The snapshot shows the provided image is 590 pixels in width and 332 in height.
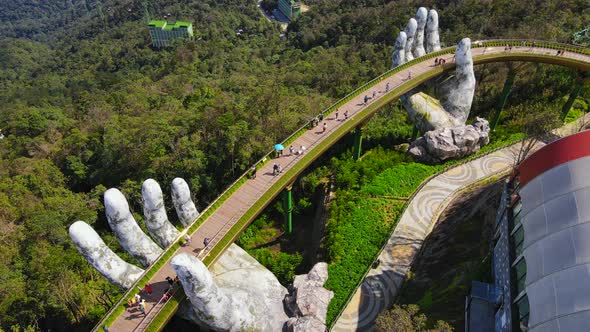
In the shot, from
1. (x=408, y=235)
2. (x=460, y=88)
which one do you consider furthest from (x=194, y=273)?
(x=460, y=88)

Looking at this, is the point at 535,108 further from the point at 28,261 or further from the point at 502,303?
the point at 28,261

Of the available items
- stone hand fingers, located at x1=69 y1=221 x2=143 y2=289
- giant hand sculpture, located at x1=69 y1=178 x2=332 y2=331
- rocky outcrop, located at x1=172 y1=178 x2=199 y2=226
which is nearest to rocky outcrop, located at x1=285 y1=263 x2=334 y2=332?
giant hand sculpture, located at x1=69 y1=178 x2=332 y2=331

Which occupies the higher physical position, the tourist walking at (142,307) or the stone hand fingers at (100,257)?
the stone hand fingers at (100,257)

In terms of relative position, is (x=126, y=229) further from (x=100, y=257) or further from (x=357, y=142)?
(x=357, y=142)

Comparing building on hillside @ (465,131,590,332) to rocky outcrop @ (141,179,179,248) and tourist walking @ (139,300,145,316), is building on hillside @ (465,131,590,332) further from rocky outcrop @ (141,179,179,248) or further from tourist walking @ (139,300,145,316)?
rocky outcrop @ (141,179,179,248)

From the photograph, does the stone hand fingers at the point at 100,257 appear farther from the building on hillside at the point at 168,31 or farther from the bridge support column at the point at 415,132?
the building on hillside at the point at 168,31

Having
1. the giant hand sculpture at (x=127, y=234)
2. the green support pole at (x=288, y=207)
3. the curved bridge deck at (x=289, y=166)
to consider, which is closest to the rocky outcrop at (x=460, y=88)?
the curved bridge deck at (x=289, y=166)
